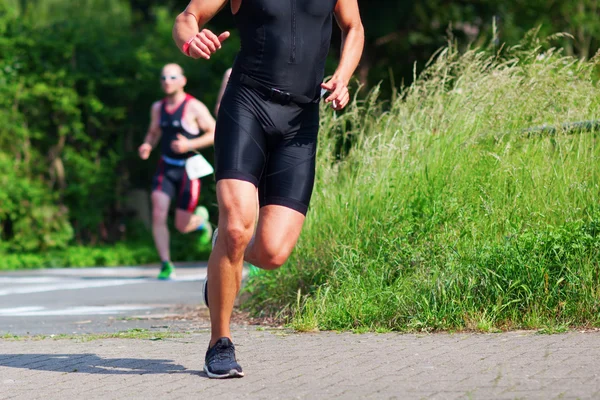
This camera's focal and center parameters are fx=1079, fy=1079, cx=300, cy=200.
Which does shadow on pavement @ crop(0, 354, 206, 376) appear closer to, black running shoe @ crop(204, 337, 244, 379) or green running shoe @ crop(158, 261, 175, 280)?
black running shoe @ crop(204, 337, 244, 379)

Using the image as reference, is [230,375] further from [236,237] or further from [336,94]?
[336,94]

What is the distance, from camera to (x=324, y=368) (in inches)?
198

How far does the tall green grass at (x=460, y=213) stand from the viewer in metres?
6.15

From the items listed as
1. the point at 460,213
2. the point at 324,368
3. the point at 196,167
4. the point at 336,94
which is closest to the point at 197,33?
the point at 336,94

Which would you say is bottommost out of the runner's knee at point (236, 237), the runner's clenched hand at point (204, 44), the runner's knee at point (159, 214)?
the runner's knee at point (159, 214)

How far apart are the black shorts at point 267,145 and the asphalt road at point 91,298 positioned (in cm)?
246

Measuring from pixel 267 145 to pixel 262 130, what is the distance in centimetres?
11

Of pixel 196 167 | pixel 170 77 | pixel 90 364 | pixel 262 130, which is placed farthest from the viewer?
pixel 170 77

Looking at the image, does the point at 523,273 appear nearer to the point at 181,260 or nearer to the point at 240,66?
the point at 240,66

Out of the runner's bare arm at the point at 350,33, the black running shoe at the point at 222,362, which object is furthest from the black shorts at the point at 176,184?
the black running shoe at the point at 222,362

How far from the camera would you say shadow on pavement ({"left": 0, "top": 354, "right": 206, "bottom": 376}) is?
5.15m

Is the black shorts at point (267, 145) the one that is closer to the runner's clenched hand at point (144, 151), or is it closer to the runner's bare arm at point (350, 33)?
the runner's bare arm at point (350, 33)

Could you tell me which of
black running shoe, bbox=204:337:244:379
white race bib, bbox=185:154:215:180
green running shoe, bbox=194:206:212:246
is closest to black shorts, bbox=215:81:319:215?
black running shoe, bbox=204:337:244:379

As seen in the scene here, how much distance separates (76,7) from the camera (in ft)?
77.3
